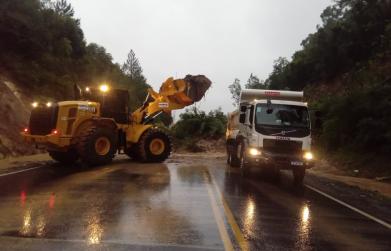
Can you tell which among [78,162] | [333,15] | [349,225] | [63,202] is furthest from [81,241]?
[333,15]

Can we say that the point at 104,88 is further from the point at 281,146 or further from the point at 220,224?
the point at 220,224

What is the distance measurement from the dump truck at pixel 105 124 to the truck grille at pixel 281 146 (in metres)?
6.73

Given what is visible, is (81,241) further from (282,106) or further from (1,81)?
(1,81)

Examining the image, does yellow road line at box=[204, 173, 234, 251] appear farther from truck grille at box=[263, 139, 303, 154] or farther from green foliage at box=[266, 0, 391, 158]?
green foliage at box=[266, 0, 391, 158]

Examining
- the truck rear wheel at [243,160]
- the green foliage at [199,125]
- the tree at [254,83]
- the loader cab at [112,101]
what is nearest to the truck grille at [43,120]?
the loader cab at [112,101]

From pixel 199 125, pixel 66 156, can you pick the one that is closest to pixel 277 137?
pixel 66 156

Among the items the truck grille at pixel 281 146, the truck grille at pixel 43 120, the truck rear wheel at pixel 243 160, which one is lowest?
the truck rear wheel at pixel 243 160

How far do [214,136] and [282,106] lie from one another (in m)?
22.9

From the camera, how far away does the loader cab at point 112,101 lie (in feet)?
70.4

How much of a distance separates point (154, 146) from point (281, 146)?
7587 mm

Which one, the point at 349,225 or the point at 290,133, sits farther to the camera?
the point at 290,133

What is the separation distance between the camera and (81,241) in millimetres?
7535

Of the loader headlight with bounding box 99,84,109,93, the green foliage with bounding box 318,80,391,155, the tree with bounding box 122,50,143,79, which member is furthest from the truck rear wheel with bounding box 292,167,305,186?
the tree with bounding box 122,50,143,79

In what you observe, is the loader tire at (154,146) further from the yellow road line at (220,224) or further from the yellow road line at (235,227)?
the yellow road line at (235,227)
